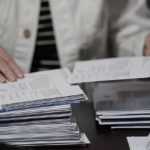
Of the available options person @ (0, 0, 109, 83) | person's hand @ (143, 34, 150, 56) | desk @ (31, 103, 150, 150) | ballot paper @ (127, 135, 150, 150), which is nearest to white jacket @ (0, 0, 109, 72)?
person @ (0, 0, 109, 83)

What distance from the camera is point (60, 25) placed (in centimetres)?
105

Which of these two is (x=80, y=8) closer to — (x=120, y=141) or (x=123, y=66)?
(x=123, y=66)

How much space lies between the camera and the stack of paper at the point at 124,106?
0.58 m

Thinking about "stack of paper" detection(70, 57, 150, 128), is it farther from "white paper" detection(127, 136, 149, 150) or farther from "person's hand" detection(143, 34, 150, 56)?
"person's hand" detection(143, 34, 150, 56)

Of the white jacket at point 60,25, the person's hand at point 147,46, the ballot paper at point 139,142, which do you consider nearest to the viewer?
the ballot paper at point 139,142

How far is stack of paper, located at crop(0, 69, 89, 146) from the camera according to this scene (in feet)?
1.76

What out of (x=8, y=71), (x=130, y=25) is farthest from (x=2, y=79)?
(x=130, y=25)

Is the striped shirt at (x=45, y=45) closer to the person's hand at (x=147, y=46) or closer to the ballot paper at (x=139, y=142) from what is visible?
the person's hand at (x=147, y=46)

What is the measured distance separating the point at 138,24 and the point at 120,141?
676 millimetres

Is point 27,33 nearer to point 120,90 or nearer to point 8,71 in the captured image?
point 8,71

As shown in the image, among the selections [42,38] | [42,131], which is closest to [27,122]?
[42,131]

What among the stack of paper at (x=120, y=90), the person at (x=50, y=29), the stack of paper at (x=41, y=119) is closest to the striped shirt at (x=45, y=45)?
the person at (x=50, y=29)

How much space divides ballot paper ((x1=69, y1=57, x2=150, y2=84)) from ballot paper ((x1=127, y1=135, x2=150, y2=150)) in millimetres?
116

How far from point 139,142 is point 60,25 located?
0.62m
